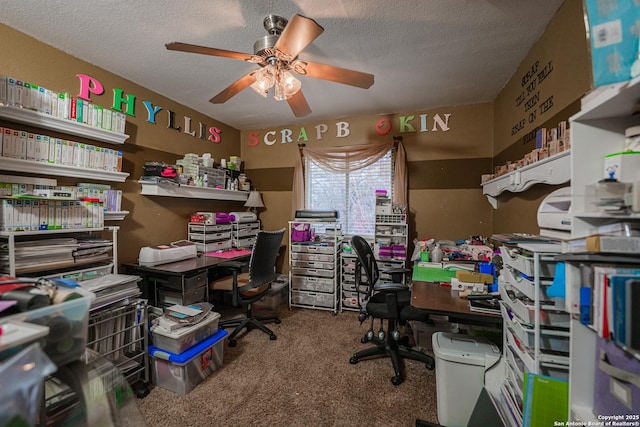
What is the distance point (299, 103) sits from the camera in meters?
2.09

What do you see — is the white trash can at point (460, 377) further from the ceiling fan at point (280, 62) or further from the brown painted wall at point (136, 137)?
the brown painted wall at point (136, 137)

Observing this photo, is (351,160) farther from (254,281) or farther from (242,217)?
(254,281)

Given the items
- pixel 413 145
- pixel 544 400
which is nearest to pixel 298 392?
pixel 544 400

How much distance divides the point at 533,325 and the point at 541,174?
3.26ft

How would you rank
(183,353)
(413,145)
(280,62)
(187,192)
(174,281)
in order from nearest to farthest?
(280,62) < (183,353) < (174,281) < (187,192) < (413,145)

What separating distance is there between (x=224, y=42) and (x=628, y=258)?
2531 millimetres

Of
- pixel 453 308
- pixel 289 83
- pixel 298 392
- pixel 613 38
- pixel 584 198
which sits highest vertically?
pixel 289 83

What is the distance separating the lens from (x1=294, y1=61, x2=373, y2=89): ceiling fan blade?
169 cm

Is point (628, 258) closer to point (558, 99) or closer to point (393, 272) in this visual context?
point (558, 99)

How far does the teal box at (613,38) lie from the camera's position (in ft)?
2.27

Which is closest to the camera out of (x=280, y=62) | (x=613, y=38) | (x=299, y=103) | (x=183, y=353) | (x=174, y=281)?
(x=613, y=38)

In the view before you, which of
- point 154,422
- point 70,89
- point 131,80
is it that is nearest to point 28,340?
point 154,422

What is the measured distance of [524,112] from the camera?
86.4 inches

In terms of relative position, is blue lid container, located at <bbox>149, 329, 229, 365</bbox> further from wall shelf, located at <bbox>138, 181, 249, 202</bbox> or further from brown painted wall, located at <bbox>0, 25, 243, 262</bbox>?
wall shelf, located at <bbox>138, 181, 249, 202</bbox>
